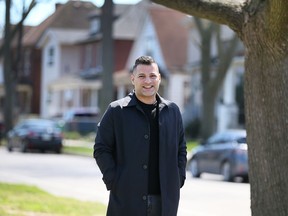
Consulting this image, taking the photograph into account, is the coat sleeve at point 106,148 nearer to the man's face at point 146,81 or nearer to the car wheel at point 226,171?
the man's face at point 146,81

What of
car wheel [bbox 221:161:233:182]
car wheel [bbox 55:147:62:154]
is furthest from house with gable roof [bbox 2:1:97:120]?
car wheel [bbox 221:161:233:182]

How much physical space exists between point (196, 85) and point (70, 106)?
20144 mm

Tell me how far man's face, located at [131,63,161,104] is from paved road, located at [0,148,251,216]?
645 centimetres

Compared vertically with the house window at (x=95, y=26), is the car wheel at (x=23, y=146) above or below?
below

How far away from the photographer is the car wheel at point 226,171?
21812 millimetres

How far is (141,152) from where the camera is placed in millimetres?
6281

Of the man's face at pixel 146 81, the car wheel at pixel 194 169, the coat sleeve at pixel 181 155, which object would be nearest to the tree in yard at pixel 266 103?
the coat sleeve at pixel 181 155

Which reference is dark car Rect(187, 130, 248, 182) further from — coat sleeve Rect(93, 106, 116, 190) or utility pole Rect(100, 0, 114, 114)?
coat sleeve Rect(93, 106, 116, 190)

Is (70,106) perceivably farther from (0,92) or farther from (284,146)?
(284,146)

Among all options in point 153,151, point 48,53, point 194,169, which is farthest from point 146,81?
point 48,53

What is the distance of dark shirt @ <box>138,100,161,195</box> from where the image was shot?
6.32 m

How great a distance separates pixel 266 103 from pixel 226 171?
46.9 feet

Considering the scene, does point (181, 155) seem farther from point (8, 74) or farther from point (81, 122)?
point (81, 122)

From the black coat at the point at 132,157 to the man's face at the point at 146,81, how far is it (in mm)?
103
